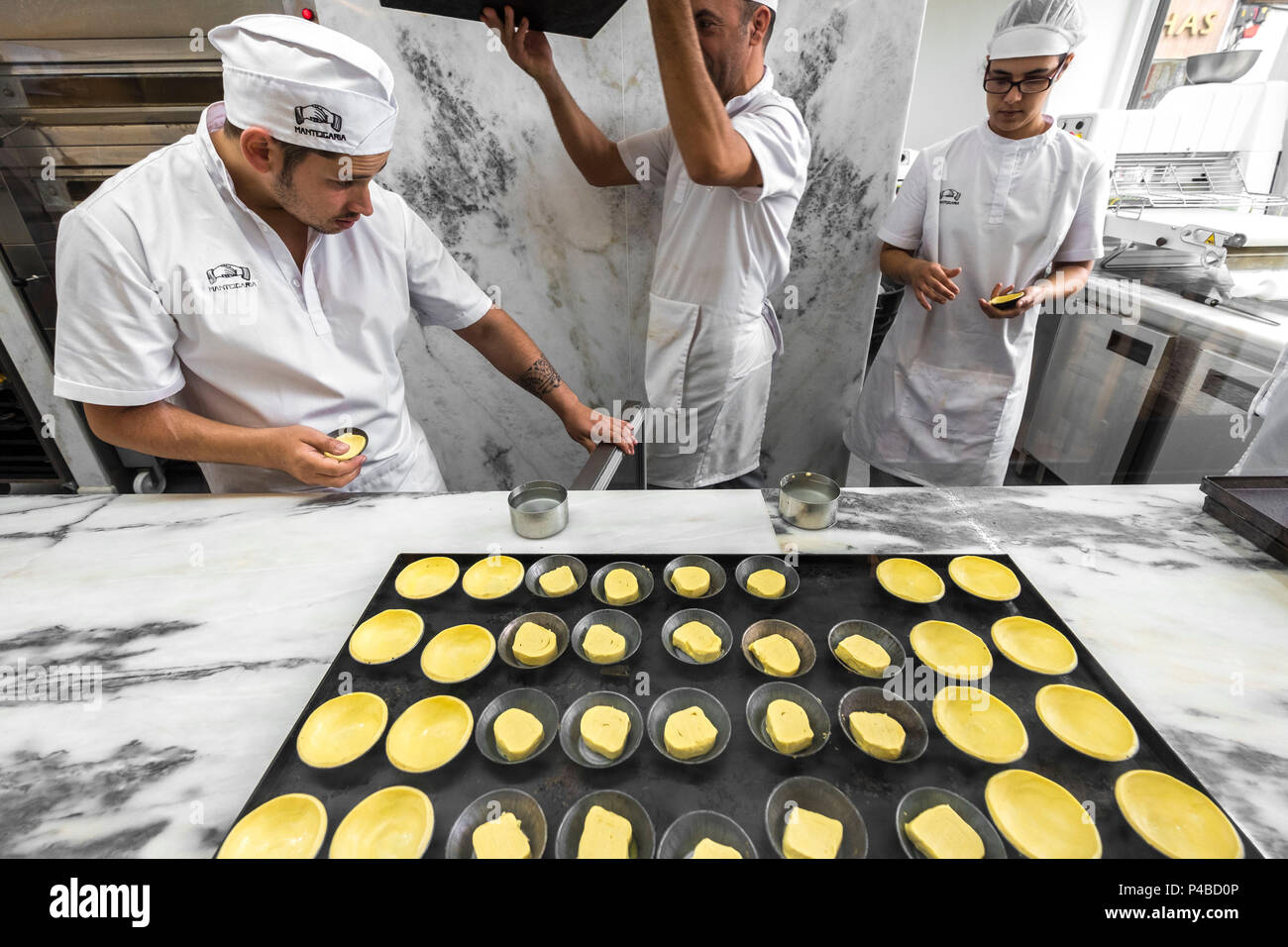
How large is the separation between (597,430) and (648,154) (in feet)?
3.47

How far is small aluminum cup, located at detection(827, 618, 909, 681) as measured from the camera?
0.94 meters

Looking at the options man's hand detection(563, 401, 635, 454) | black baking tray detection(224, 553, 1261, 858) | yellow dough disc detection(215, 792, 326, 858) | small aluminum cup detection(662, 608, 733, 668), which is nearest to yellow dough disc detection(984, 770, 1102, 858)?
black baking tray detection(224, 553, 1261, 858)

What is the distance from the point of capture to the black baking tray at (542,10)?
5.10 feet

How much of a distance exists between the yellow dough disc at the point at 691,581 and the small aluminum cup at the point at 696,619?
0.04 meters

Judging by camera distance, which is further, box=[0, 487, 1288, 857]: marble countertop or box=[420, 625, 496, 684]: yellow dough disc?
box=[420, 625, 496, 684]: yellow dough disc

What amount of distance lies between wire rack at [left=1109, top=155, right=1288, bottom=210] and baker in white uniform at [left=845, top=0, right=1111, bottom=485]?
1165mm

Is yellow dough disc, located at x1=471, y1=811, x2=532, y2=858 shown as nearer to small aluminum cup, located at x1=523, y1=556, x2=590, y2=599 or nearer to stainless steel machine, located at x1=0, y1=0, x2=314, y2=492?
small aluminum cup, located at x1=523, y1=556, x2=590, y2=599

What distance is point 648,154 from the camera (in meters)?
2.04

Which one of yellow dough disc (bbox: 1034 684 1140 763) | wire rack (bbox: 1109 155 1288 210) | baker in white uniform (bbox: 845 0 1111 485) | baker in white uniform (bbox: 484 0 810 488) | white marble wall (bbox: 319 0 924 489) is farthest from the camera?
wire rack (bbox: 1109 155 1288 210)

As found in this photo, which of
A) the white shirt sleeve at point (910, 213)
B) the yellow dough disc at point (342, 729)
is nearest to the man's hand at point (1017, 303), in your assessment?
the white shirt sleeve at point (910, 213)

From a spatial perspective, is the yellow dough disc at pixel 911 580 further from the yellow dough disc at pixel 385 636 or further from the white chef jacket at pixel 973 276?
the white chef jacket at pixel 973 276
